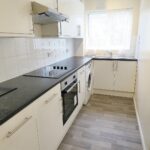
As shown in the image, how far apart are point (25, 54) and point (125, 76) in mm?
2293

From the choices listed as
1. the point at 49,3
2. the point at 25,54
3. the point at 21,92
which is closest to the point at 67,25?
the point at 49,3

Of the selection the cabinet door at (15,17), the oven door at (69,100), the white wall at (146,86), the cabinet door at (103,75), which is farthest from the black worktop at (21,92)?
the cabinet door at (103,75)

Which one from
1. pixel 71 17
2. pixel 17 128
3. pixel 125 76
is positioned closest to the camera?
pixel 17 128

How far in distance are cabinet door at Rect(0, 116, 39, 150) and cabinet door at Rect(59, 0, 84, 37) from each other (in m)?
1.45

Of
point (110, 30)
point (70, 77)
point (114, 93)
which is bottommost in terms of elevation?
point (114, 93)

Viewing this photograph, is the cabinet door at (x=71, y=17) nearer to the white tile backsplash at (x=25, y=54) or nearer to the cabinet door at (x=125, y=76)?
the white tile backsplash at (x=25, y=54)

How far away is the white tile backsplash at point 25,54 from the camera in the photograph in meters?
1.61

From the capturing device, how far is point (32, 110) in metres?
1.19

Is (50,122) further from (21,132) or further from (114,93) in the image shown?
(114,93)

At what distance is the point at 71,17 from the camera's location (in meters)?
2.51

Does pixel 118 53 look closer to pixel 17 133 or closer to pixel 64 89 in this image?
pixel 64 89

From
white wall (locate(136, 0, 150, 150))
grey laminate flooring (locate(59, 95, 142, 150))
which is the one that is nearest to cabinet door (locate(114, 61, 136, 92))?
grey laminate flooring (locate(59, 95, 142, 150))

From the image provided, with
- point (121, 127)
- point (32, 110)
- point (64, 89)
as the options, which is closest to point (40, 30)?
point (64, 89)

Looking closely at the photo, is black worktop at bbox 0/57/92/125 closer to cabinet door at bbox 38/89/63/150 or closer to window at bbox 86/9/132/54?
cabinet door at bbox 38/89/63/150
